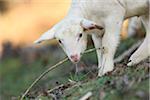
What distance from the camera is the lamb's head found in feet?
28.6

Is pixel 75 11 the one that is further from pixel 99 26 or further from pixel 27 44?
pixel 27 44

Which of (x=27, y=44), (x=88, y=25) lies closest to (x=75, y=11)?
(x=88, y=25)

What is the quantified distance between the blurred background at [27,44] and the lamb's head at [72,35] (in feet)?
16.4

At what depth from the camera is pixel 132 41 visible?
619 inches

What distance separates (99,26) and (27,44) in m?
15.7

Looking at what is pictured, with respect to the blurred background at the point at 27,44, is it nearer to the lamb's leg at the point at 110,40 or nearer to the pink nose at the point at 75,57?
the lamb's leg at the point at 110,40

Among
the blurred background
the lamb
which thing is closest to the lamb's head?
the lamb

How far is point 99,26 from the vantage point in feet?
29.7

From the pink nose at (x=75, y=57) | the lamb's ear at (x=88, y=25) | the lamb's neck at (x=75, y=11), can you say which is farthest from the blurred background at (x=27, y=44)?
the pink nose at (x=75, y=57)

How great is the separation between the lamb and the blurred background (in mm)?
4749

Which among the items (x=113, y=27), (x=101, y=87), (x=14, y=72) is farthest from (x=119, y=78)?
(x=14, y=72)

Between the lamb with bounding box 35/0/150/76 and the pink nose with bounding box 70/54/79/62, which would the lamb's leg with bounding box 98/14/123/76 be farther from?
the pink nose with bounding box 70/54/79/62

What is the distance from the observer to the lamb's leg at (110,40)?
29.5 feet

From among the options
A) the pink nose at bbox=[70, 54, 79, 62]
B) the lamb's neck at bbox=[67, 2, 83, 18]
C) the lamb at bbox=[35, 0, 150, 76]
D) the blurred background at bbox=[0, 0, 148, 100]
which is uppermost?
the blurred background at bbox=[0, 0, 148, 100]
